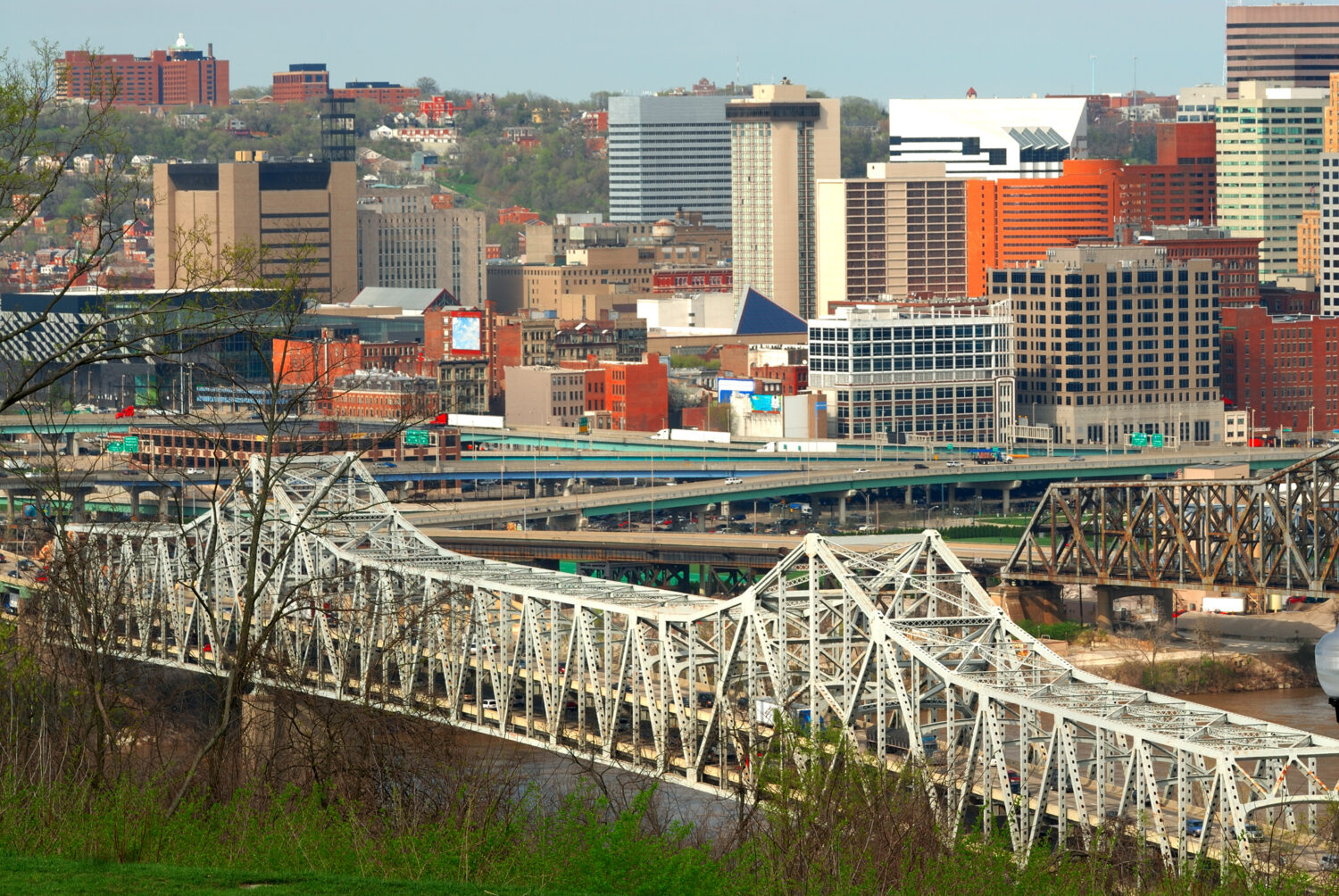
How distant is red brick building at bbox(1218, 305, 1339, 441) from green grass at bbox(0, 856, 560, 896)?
512 ft

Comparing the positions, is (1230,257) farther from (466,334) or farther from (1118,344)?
(466,334)

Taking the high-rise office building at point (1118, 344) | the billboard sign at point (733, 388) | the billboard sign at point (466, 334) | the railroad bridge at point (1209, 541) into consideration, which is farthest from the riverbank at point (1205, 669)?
the billboard sign at point (466, 334)

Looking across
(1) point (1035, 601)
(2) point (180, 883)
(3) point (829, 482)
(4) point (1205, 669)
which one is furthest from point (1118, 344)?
(2) point (180, 883)

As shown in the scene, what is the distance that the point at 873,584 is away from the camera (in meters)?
53.5

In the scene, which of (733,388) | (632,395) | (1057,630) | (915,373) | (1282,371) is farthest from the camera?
(1282,371)

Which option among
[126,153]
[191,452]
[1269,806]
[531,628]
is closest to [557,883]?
[126,153]

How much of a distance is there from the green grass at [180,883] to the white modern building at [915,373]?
13817 cm

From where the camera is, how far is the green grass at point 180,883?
22562 mm

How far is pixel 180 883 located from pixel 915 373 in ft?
470

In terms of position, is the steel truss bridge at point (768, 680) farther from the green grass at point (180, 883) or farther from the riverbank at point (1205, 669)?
the riverbank at point (1205, 669)

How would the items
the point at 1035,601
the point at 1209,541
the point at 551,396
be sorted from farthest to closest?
the point at 551,396, the point at 1035,601, the point at 1209,541

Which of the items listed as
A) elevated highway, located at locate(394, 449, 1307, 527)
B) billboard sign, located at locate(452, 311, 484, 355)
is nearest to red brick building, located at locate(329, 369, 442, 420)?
billboard sign, located at locate(452, 311, 484, 355)

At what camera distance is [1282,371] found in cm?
17488

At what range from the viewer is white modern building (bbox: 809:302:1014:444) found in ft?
533
